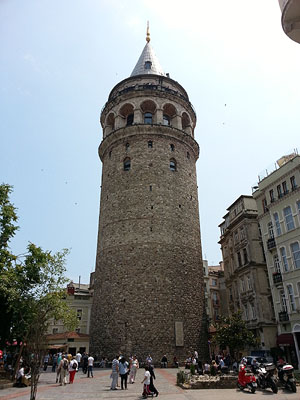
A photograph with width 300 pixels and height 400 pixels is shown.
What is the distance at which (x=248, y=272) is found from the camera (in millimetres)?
28406

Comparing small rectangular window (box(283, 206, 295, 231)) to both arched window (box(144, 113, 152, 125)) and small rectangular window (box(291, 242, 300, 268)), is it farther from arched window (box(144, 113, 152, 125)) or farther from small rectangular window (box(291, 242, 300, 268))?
arched window (box(144, 113, 152, 125))

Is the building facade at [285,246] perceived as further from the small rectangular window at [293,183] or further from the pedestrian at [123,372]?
the pedestrian at [123,372]

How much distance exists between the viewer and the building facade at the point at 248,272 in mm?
25781

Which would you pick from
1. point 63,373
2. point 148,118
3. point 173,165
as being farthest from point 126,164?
point 63,373

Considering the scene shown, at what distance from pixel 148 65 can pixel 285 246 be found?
2431 centimetres

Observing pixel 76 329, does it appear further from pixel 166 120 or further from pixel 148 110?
pixel 148 110

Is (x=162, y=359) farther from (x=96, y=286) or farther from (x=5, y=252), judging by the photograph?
(x=5, y=252)

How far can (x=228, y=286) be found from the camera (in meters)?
33.2

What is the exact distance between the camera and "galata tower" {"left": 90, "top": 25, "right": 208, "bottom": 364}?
23.5 m

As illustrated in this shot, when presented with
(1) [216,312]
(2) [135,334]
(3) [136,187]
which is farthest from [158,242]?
(1) [216,312]

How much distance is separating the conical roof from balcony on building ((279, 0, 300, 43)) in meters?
30.7

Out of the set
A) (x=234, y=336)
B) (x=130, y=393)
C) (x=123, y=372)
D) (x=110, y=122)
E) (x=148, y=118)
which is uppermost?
(x=110, y=122)

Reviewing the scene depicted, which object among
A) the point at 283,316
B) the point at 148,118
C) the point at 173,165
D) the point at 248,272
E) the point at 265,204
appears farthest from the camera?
the point at 148,118

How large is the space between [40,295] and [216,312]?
36.0 m
